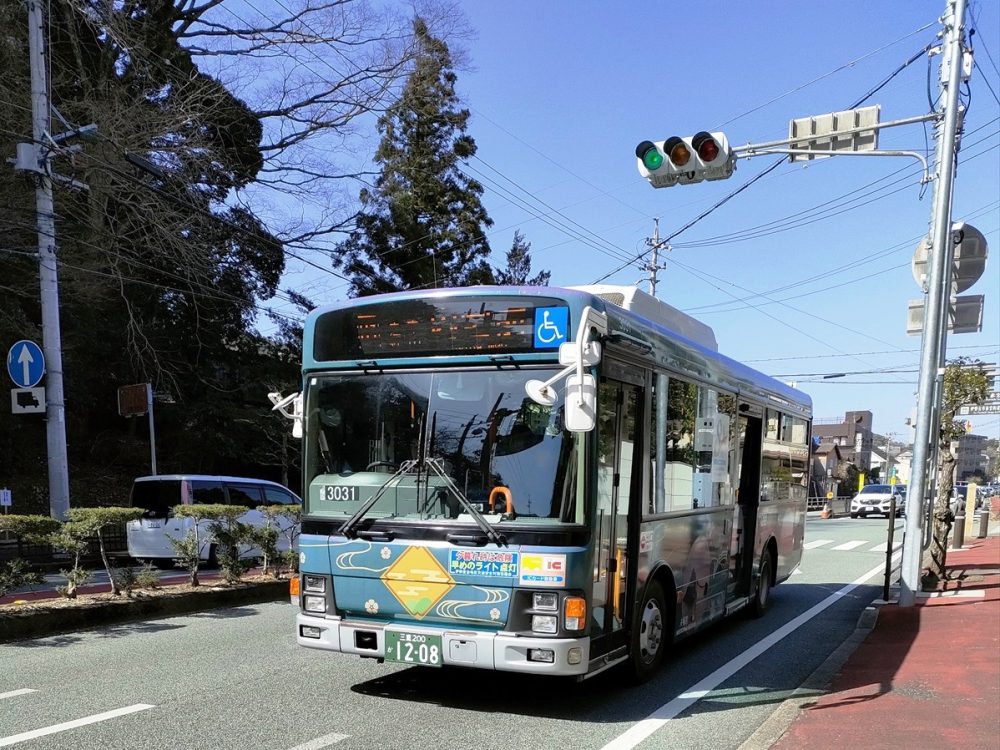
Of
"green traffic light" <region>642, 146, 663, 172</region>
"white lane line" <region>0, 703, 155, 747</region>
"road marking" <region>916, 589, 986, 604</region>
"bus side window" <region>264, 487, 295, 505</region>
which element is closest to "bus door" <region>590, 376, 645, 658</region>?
"white lane line" <region>0, 703, 155, 747</region>

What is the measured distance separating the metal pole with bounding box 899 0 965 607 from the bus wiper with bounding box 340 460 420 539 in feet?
23.7

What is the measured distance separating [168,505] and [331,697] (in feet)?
31.9

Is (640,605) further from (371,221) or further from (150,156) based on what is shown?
(371,221)

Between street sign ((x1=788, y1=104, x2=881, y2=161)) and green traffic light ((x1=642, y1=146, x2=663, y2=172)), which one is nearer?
green traffic light ((x1=642, y1=146, x2=663, y2=172))

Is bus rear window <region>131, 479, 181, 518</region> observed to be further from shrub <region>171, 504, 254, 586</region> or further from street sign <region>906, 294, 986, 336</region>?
street sign <region>906, 294, 986, 336</region>

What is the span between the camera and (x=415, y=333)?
19.6ft

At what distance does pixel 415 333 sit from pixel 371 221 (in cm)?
2272

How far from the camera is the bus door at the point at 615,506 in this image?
18.4ft

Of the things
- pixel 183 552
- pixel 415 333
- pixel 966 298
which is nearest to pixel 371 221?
pixel 183 552

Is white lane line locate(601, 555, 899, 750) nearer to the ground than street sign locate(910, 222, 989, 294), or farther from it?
nearer to the ground

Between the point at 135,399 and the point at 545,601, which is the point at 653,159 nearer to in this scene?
the point at 545,601

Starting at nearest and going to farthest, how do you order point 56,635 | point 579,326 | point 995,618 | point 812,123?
point 579,326, point 56,635, point 995,618, point 812,123

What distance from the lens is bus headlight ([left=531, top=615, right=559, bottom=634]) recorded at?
17.3 feet

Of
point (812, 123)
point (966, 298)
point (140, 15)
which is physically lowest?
point (966, 298)
